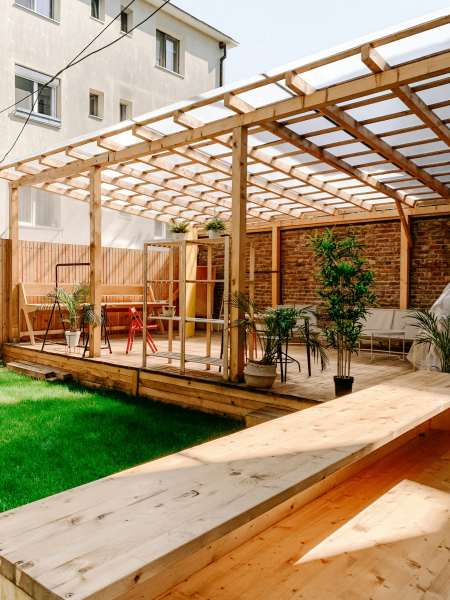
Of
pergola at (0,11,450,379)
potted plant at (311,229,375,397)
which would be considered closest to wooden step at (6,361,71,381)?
pergola at (0,11,450,379)

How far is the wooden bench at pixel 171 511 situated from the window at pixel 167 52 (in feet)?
45.6

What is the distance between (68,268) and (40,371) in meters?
2.96

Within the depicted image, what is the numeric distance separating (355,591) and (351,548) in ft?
1.17

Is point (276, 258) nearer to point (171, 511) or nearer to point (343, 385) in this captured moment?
point (343, 385)

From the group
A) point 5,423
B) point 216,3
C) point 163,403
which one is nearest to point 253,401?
point 163,403

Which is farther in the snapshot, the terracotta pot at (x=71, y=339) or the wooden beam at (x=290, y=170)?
the terracotta pot at (x=71, y=339)

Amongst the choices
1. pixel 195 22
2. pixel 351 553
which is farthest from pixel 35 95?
pixel 351 553

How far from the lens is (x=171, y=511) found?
171cm

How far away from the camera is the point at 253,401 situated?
16.7 feet

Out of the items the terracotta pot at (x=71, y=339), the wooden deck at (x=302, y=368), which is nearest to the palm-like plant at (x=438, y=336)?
the wooden deck at (x=302, y=368)

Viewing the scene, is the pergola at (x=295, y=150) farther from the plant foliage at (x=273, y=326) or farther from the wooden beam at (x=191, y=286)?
the wooden beam at (x=191, y=286)

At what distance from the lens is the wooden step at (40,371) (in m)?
7.29

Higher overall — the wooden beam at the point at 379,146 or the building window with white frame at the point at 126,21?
the building window with white frame at the point at 126,21

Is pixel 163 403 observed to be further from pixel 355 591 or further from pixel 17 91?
pixel 17 91
